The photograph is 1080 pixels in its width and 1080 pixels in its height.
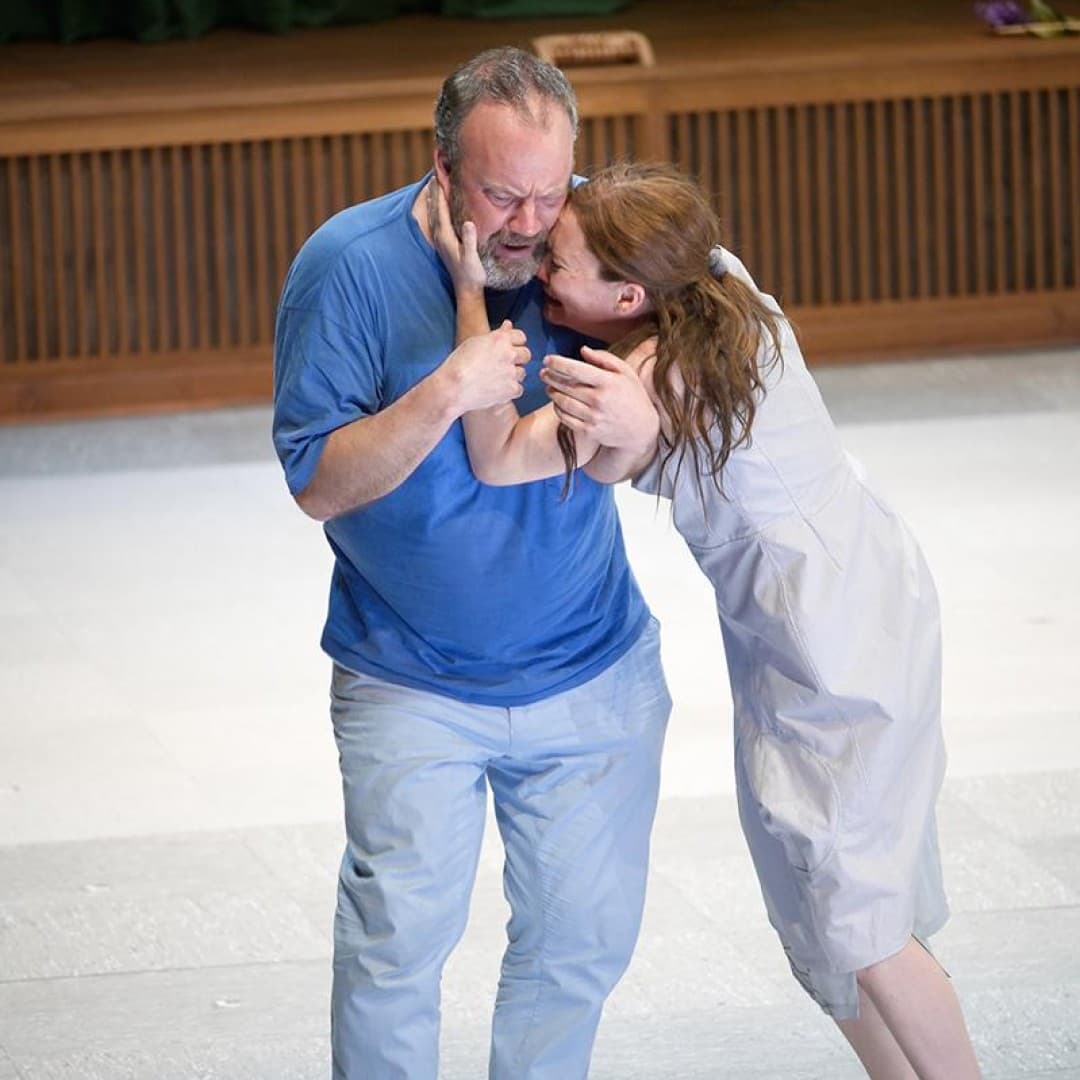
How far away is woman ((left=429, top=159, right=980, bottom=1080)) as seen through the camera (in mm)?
2219

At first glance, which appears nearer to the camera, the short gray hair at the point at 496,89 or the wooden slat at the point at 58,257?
the short gray hair at the point at 496,89

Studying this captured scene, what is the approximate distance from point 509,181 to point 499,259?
0.09 m

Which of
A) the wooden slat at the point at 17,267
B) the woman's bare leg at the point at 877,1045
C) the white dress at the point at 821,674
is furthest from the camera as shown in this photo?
the wooden slat at the point at 17,267

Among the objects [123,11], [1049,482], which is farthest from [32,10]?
[1049,482]

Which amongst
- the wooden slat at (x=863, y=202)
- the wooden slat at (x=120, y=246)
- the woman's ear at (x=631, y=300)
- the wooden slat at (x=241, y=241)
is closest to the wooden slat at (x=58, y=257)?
the wooden slat at (x=120, y=246)

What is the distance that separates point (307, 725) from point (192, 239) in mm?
2563

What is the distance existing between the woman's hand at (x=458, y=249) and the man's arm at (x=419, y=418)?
0.18ft

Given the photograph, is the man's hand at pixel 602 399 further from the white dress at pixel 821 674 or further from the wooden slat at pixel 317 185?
the wooden slat at pixel 317 185

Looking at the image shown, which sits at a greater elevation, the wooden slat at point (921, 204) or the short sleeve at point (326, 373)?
the short sleeve at point (326, 373)

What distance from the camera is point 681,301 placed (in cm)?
225

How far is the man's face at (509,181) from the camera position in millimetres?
2150

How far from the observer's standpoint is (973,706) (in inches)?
159

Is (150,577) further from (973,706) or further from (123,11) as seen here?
(123,11)

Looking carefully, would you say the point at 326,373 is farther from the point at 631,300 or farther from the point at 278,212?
the point at 278,212
